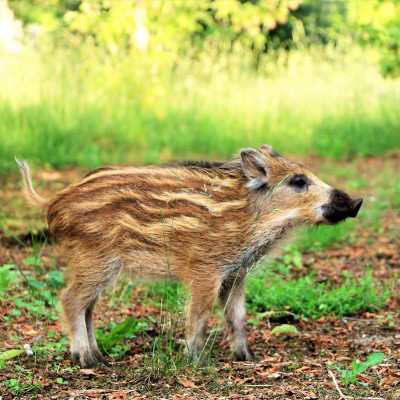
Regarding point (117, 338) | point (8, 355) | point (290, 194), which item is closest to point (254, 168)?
point (290, 194)

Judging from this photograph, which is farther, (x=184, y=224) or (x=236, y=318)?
(x=236, y=318)

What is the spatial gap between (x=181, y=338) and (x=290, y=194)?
1.07m

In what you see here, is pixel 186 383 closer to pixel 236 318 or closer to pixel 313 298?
pixel 236 318

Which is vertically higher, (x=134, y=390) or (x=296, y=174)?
(x=296, y=174)

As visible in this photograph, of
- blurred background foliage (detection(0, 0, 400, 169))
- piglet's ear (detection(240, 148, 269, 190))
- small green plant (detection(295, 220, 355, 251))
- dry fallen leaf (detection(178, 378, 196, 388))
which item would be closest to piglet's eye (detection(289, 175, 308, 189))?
piglet's ear (detection(240, 148, 269, 190))

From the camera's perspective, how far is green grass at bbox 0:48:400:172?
11.0 m

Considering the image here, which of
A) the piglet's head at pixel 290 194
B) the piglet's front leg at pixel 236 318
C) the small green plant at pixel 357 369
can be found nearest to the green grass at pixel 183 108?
the piglet's front leg at pixel 236 318

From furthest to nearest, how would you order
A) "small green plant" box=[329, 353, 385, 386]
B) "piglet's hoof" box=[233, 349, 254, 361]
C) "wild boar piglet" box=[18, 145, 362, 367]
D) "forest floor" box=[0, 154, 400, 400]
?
1. "piglet's hoof" box=[233, 349, 254, 361]
2. "wild boar piglet" box=[18, 145, 362, 367]
3. "forest floor" box=[0, 154, 400, 400]
4. "small green plant" box=[329, 353, 385, 386]

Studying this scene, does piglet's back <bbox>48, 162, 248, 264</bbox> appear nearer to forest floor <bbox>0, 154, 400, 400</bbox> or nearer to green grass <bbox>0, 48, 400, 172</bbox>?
forest floor <bbox>0, 154, 400, 400</bbox>

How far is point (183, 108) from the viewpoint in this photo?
12.9 meters

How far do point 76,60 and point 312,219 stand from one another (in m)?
8.75

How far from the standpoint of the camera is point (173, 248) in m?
4.64

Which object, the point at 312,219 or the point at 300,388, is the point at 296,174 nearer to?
the point at 312,219

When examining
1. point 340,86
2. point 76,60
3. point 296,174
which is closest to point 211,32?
point 340,86
